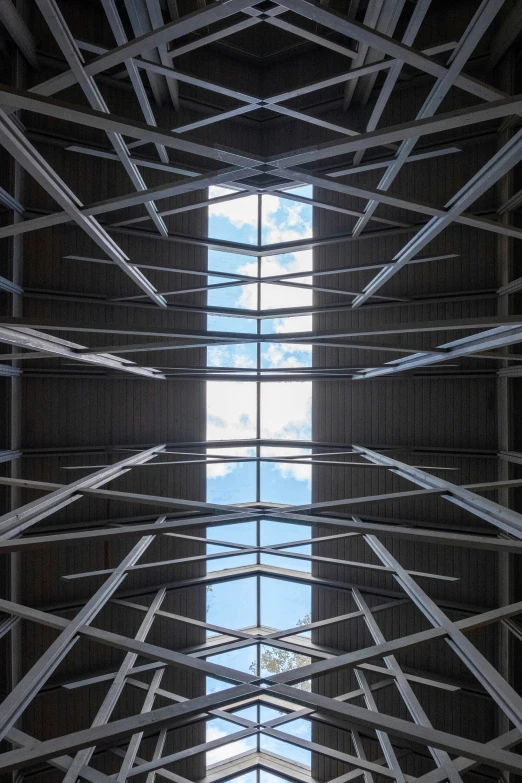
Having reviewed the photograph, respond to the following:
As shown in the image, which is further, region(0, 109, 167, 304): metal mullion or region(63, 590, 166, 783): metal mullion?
region(63, 590, 166, 783): metal mullion

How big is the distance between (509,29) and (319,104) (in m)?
5.80

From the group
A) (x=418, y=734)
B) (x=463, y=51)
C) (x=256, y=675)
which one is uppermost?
A: (x=463, y=51)

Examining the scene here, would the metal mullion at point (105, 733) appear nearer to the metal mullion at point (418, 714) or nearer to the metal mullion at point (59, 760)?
the metal mullion at point (59, 760)

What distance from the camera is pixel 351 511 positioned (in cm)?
1748

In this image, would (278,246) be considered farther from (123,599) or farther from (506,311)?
(123,599)

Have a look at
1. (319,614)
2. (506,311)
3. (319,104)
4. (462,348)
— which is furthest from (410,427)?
(319,104)

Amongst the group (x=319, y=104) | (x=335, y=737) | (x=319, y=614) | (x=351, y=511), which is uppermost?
(x=319, y=104)

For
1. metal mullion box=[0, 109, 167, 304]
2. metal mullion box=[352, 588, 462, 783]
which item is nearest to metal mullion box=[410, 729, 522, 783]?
metal mullion box=[352, 588, 462, 783]

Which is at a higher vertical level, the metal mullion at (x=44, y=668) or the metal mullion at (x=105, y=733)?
the metal mullion at (x=105, y=733)

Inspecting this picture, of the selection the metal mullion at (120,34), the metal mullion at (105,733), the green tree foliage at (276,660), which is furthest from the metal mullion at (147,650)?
the green tree foliage at (276,660)

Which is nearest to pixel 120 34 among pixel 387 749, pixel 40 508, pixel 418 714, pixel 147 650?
pixel 40 508

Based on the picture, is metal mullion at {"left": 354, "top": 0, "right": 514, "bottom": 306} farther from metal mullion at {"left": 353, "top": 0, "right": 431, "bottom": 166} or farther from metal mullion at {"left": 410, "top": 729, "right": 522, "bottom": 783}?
metal mullion at {"left": 410, "top": 729, "right": 522, "bottom": 783}

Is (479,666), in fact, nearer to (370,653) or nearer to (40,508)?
(370,653)

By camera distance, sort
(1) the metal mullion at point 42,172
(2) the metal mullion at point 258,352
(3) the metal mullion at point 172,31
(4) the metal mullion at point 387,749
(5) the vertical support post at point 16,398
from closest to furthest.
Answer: (3) the metal mullion at point 172,31
(1) the metal mullion at point 42,172
(4) the metal mullion at point 387,749
(5) the vertical support post at point 16,398
(2) the metal mullion at point 258,352
